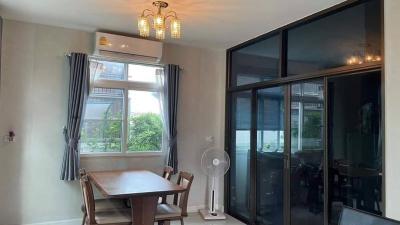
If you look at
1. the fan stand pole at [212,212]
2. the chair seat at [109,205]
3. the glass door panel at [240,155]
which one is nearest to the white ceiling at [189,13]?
the glass door panel at [240,155]

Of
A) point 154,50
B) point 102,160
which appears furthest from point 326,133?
point 102,160

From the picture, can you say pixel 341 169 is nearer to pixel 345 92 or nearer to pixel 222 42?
pixel 345 92

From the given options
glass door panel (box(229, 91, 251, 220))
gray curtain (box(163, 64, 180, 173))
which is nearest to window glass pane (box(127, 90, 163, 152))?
gray curtain (box(163, 64, 180, 173))

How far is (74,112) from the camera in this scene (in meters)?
4.05

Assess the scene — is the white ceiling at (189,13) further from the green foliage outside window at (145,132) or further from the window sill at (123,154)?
the window sill at (123,154)

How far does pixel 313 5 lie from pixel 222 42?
1.74 m

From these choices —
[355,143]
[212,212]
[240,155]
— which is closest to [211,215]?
[212,212]

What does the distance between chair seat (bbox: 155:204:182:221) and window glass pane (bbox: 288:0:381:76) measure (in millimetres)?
2123

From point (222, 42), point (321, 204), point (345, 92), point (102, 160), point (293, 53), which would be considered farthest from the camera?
point (222, 42)

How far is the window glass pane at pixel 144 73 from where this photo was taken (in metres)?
4.54

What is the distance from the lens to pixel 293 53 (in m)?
3.86

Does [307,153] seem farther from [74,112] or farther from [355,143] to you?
[74,112]

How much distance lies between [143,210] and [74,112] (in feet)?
6.08

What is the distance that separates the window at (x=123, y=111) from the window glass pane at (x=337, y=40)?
2.01 meters
